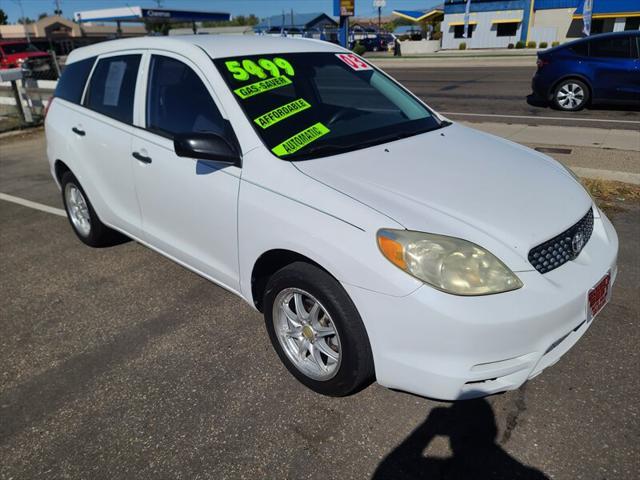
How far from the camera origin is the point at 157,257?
454cm

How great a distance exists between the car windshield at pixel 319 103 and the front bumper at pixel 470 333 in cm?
106

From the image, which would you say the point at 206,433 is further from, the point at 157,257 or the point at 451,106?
the point at 451,106

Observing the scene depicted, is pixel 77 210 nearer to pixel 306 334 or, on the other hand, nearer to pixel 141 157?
pixel 141 157

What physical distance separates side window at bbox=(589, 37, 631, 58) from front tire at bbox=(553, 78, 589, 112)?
0.65m

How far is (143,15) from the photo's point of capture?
39625mm

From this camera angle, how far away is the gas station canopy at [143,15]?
134ft

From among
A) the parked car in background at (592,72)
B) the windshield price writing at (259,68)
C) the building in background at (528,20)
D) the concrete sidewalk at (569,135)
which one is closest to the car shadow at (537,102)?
the parked car in background at (592,72)

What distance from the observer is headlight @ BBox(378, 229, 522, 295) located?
7.02 ft

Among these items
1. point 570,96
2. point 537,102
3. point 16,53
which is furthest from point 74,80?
point 16,53

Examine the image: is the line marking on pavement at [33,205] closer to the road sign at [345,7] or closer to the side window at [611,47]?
the side window at [611,47]

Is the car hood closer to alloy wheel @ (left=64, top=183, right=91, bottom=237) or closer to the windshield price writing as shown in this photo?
the windshield price writing

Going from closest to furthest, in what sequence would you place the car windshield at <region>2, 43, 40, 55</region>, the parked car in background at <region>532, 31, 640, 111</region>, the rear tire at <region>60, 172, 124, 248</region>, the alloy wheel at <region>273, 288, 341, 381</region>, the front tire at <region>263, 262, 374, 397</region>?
the front tire at <region>263, 262, 374, 397</region>, the alloy wheel at <region>273, 288, 341, 381</region>, the rear tire at <region>60, 172, 124, 248</region>, the parked car in background at <region>532, 31, 640, 111</region>, the car windshield at <region>2, 43, 40, 55</region>

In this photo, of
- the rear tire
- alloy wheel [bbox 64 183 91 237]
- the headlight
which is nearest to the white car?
the headlight

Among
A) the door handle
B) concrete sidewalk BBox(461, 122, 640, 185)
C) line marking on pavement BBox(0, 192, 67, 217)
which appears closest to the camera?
the door handle
